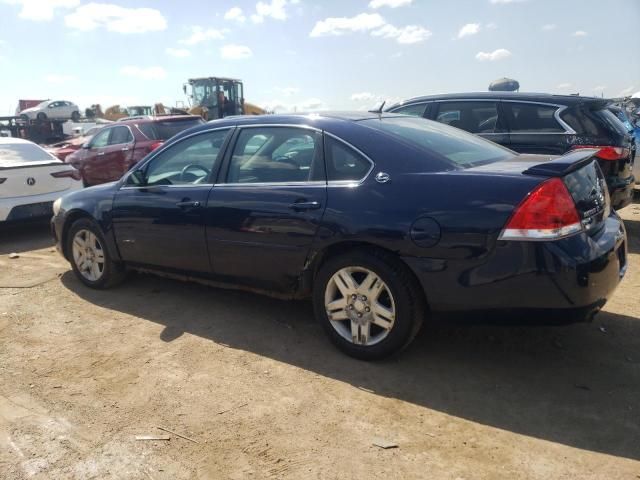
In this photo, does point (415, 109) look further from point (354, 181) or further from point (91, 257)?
point (91, 257)

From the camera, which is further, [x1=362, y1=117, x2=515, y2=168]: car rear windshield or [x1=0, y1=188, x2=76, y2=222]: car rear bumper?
[x1=0, y1=188, x2=76, y2=222]: car rear bumper

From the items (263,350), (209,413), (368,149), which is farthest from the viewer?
(263,350)

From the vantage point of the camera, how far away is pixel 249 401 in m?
3.06

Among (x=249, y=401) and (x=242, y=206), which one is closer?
(x=249, y=401)

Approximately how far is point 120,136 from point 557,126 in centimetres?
818

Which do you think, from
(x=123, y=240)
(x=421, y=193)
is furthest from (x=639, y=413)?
(x=123, y=240)

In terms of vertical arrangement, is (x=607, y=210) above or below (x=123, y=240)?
above

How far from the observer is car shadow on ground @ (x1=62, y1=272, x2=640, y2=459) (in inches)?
109

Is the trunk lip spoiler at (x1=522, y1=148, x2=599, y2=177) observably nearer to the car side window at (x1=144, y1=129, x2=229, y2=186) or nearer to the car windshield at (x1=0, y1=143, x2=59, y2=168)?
the car side window at (x1=144, y1=129, x2=229, y2=186)

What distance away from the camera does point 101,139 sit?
441 inches

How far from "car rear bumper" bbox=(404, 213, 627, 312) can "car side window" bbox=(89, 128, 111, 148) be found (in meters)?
9.61

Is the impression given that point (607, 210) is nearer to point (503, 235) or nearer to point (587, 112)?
point (503, 235)

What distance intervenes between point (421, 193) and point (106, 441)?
2.13 meters

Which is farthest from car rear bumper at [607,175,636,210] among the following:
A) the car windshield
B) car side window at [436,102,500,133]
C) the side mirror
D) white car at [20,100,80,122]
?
white car at [20,100,80,122]
